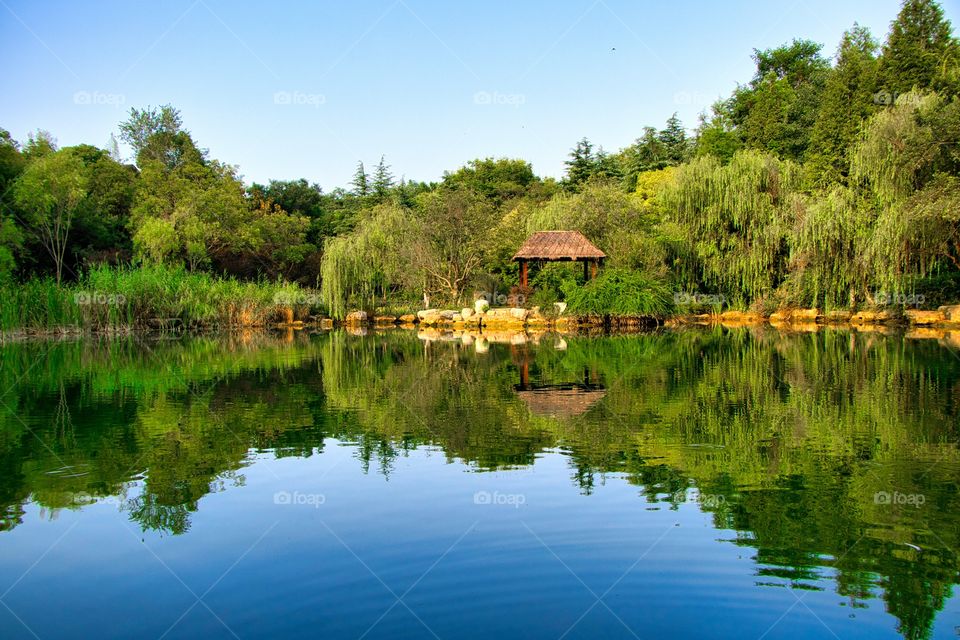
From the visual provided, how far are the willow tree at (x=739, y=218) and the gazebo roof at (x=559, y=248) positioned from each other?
378cm

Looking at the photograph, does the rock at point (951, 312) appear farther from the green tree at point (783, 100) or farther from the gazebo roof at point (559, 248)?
the green tree at point (783, 100)

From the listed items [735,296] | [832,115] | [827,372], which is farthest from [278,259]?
[827,372]

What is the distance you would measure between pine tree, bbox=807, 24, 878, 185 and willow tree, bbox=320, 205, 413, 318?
17616 millimetres

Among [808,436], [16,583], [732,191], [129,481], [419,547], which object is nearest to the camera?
[16,583]

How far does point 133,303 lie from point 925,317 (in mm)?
25355

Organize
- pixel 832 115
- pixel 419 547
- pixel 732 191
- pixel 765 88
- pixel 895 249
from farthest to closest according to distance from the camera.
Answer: pixel 765 88 → pixel 832 115 → pixel 732 191 → pixel 895 249 → pixel 419 547

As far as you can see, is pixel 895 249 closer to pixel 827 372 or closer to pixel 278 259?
pixel 827 372

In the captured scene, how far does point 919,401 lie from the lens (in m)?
9.70

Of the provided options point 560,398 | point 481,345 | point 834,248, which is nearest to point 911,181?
point 834,248

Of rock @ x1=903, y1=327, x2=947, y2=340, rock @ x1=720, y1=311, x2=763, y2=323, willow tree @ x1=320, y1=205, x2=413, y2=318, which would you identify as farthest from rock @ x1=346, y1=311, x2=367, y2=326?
rock @ x1=903, y1=327, x2=947, y2=340

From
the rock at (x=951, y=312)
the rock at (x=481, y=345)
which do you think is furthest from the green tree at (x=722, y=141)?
the rock at (x=481, y=345)

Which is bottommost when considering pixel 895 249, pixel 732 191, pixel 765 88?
pixel 895 249

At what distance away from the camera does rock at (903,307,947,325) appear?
2478 cm

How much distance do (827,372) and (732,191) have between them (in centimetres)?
1851
